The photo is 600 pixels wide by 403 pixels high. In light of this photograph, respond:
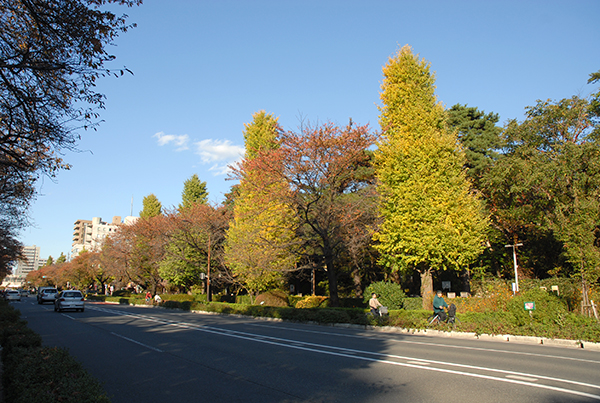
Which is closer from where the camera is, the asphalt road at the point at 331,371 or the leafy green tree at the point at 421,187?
the asphalt road at the point at 331,371

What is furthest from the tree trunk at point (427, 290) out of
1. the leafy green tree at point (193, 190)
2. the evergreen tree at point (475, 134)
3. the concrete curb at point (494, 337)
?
the leafy green tree at point (193, 190)

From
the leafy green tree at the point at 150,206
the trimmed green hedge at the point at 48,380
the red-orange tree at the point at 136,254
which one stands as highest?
the leafy green tree at the point at 150,206

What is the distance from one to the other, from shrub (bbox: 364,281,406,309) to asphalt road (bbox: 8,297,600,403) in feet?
34.5

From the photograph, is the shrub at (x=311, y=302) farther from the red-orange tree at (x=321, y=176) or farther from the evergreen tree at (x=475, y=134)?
the evergreen tree at (x=475, y=134)

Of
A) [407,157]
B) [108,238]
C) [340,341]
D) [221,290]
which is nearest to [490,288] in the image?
[407,157]

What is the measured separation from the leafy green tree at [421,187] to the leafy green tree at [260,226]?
21.1 ft

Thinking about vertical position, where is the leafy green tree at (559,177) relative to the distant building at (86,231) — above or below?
below

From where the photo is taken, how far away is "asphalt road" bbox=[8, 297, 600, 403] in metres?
6.14

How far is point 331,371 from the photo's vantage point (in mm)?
7809

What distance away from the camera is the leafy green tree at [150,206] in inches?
2890

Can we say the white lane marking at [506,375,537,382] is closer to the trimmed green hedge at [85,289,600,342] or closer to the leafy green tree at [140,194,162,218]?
the trimmed green hedge at [85,289,600,342]

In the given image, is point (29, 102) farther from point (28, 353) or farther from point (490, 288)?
point (490, 288)

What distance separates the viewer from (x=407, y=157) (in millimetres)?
23312

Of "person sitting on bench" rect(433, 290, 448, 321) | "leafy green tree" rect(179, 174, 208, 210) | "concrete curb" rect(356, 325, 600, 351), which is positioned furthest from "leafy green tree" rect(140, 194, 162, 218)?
"person sitting on bench" rect(433, 290, 448, 321)
